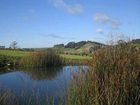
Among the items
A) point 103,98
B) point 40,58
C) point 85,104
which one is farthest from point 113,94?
point 40,58

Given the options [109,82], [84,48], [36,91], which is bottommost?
[36,91]

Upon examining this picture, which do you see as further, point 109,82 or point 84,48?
point 84,48

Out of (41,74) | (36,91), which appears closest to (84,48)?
(36,91)

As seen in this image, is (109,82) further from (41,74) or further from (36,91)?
(41,74)

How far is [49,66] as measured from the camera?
30172mm

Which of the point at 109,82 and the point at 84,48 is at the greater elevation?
the point at 84,48

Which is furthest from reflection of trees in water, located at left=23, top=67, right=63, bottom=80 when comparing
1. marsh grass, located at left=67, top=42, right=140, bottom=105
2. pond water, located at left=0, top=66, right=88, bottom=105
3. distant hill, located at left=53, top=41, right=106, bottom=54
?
marsh grass, located at left=67, top=42, right=140, bottom=105

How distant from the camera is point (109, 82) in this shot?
507 cm

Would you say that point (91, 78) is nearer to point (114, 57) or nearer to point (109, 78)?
point (109, 78)

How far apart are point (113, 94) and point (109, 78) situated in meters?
0.40

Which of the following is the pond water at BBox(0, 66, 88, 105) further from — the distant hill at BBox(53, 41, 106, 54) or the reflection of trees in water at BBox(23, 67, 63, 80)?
the reflection of trees in water at BBox(23, 67, 63, 80)

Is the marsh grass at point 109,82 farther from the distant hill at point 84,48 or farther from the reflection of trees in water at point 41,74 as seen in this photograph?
the reflection of trees in water at point 41,74

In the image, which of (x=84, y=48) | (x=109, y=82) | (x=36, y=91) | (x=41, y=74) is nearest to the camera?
(x=109, y=82)

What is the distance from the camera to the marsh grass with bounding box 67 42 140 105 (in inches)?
192
